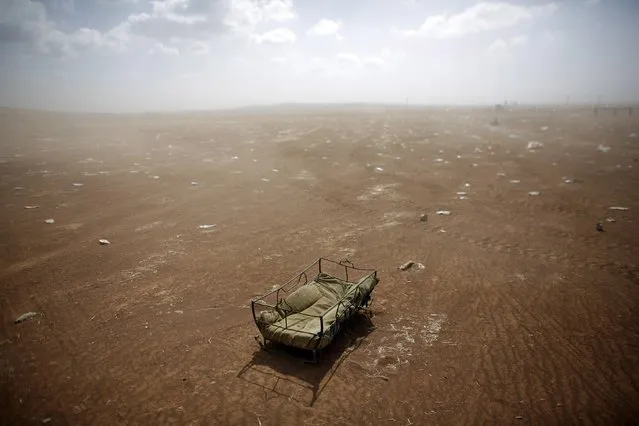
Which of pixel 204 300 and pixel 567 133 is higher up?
pixel 567 133

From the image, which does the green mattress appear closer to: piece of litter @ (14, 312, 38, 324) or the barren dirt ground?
the barren dirt ground

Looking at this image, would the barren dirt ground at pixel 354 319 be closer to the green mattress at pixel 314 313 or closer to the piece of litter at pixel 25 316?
the piece of litter at pixel 25 316

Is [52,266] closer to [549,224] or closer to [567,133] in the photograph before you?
[549,224]

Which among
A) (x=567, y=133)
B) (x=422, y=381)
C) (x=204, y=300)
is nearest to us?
(x=422, y=381)

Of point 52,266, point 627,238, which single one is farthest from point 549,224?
point 52,266

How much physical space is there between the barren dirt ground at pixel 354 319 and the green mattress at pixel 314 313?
533 mm

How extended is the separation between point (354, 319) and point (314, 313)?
118 centimetres

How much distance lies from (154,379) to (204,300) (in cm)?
266

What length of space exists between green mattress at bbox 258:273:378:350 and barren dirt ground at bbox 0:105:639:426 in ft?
1.75

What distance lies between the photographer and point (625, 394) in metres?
5.71

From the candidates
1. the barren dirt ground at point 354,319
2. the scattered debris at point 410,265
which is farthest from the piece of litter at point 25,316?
the scattered debris at point 410,265

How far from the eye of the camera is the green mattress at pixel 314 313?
639 cm

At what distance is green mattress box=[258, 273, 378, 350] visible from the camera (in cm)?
639

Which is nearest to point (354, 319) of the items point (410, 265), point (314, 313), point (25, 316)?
point (314, 313)
